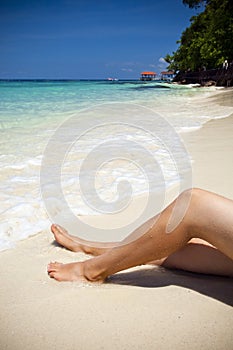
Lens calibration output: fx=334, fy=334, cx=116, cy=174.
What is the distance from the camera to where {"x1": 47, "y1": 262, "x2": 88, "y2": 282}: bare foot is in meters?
1.63

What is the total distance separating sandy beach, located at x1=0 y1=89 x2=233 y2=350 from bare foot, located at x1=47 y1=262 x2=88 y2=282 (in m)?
0.03

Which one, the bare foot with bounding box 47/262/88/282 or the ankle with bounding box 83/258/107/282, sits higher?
the ankle with bounding box 83/258/107/282

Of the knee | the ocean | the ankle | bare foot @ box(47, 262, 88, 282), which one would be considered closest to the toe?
bare foot @ box(47, 262, 88, 282)

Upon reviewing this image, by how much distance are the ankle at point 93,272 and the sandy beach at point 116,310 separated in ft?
0.12

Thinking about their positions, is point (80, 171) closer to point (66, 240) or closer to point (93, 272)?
point (66, 240)

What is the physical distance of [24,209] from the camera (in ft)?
8.52

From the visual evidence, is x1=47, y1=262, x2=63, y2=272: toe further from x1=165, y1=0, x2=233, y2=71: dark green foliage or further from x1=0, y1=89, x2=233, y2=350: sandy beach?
x1=165, y1=0, x2=233, y2=71: dark green foliage

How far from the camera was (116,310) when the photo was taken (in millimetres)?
1342

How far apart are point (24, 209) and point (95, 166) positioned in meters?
1.38

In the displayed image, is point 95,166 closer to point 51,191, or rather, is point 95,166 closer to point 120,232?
point 51,191

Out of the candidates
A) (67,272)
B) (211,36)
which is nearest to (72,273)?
(67,272)

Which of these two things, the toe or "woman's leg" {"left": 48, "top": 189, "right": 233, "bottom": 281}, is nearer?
"woman's leg" {"left": 48, "top": 189, "right": 233, "bottom": 281}

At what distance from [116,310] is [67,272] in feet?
1.36

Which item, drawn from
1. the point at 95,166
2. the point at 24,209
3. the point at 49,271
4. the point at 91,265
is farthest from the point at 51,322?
the point at 95,166
